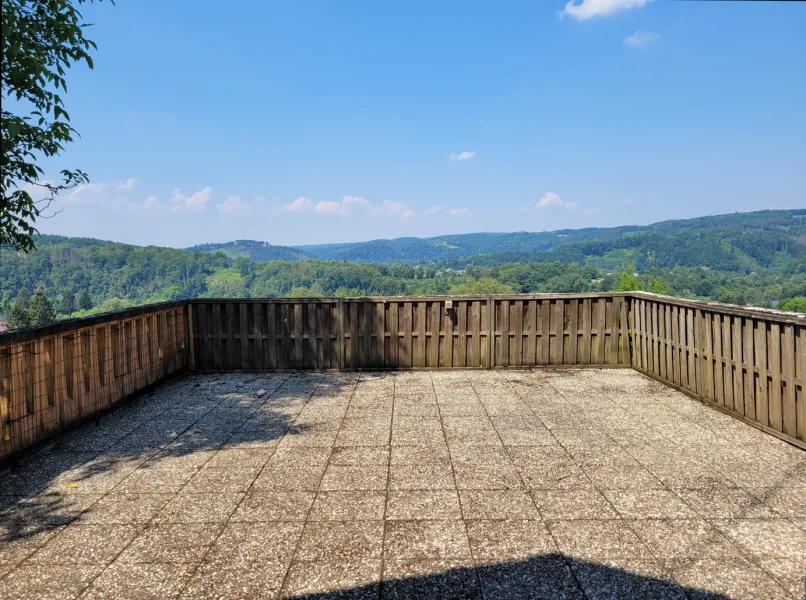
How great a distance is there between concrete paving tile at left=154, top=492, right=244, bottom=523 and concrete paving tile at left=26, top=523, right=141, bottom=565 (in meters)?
0.22

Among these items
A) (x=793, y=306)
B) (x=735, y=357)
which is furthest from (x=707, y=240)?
(x=735, y=357)

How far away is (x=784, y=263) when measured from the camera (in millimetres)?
67750

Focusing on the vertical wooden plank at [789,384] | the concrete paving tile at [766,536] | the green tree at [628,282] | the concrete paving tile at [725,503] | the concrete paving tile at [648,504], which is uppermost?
the green tree at [628,282]

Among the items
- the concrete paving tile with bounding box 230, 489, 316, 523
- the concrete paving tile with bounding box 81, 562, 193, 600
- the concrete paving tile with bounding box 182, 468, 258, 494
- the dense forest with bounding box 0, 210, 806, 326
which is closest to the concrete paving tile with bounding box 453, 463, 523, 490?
the concrete paving tile with bounding box 230, 489, 316, 523

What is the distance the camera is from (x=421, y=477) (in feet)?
12.8

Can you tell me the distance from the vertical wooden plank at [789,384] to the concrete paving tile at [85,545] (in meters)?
5.48

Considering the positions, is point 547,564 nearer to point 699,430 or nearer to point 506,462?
point 506,462

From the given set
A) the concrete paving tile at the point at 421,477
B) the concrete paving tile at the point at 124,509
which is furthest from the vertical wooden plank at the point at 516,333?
the concrete paving tile at the point at 124,509

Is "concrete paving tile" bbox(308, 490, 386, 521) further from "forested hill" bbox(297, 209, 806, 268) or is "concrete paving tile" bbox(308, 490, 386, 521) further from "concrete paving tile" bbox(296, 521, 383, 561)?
"forested hill" bbox(297, 209, 806, 268)

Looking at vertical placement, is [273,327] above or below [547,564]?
above

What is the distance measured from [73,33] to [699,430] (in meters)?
7.30

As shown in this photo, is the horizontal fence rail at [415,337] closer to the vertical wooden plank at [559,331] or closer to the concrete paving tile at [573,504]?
the vertical wooden plank at [559,331]

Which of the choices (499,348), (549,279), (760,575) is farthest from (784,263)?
(760,575)

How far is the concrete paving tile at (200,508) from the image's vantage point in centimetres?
328
